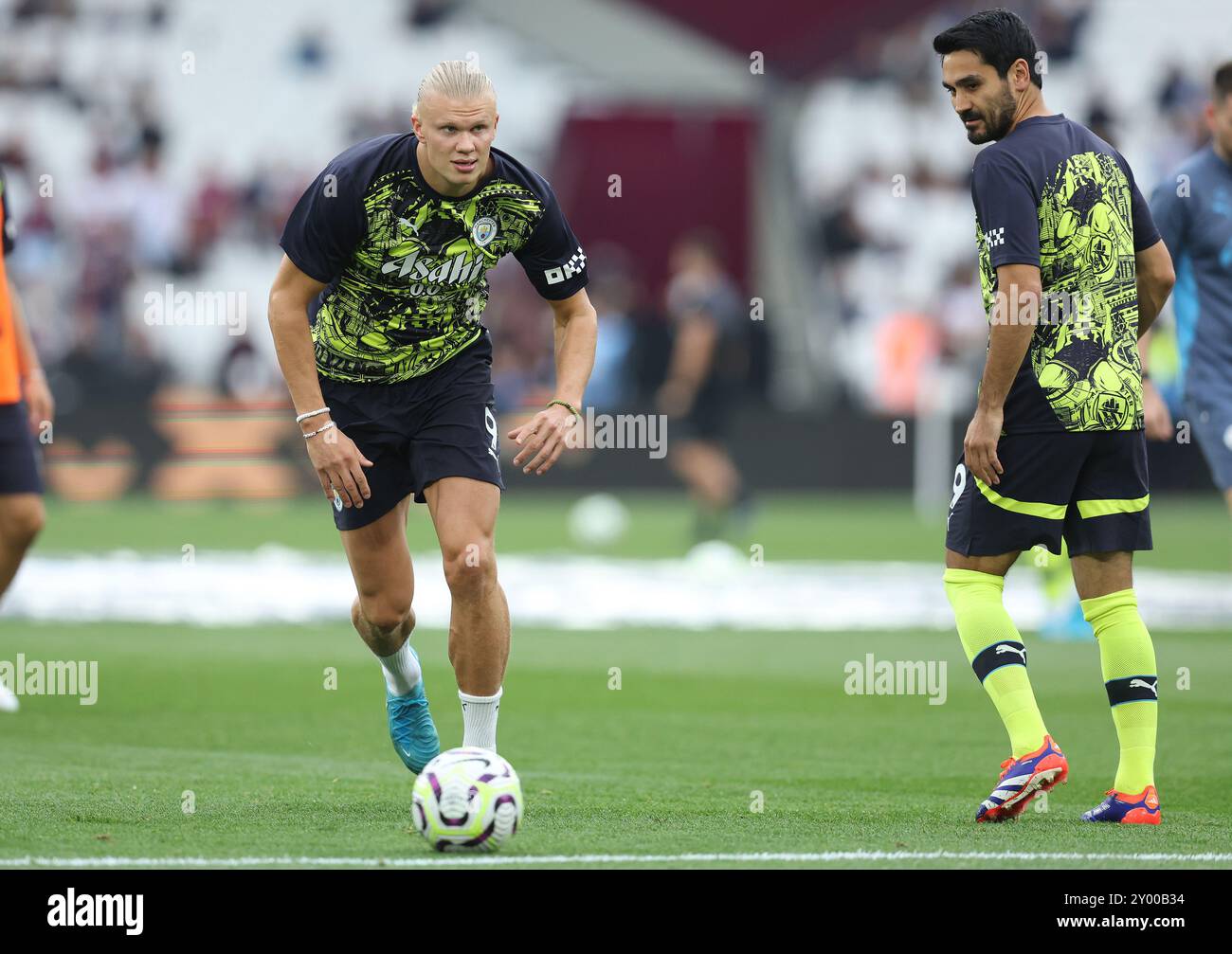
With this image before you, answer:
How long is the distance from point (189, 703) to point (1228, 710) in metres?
5.15

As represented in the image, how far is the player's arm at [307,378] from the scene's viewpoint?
6570 millimetres

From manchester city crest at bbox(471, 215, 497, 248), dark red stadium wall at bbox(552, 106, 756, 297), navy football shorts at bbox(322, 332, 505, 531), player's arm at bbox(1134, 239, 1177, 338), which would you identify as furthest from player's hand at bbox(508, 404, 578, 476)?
dark red stadium wall at bbox(552, 106, 756, 297)

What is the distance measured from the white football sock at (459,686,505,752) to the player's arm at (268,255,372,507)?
0.77 m

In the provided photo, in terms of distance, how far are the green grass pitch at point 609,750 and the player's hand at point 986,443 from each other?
117 cm

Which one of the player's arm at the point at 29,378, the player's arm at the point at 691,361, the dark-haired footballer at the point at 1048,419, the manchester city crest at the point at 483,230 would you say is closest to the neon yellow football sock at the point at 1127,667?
the dark-haired footballer at the point at 1048,419

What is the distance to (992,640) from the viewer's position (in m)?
6.66

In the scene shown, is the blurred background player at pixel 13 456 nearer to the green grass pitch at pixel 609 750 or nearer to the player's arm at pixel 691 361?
the green grass pitch at pixel 609 750

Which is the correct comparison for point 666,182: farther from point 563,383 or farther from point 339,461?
point 339,461

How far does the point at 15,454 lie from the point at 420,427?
83.2 inches

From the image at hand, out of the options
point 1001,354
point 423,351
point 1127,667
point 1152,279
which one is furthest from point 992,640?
point 423,351

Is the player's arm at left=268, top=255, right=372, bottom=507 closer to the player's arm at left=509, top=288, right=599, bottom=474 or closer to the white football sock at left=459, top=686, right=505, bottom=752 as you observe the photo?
the player's arm at left=509, top=288, right=599, bottom=474

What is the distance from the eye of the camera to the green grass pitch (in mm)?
6027
